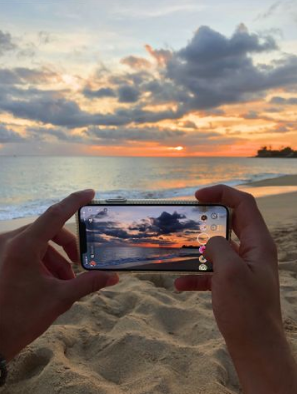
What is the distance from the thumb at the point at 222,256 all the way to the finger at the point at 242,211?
0.13m

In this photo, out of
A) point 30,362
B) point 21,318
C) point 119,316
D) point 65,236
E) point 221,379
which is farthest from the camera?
point 119,316

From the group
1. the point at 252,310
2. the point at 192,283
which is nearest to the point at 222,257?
the point at 252,310

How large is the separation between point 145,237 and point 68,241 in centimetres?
46

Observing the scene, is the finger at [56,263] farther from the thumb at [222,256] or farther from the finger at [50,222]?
the thumb at [222,256]

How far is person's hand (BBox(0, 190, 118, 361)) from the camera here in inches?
58.0

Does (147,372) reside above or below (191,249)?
below

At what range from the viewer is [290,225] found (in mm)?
7398

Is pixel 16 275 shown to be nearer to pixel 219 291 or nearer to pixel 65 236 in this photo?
pixel 65 236

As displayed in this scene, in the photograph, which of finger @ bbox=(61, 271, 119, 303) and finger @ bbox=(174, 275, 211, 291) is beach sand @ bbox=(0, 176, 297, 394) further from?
finger @ bbox=(61, 271, 119, 303)

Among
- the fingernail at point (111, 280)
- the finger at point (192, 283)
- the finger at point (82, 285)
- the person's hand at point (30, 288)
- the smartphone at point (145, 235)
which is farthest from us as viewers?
the smartphone at point (145, 235)

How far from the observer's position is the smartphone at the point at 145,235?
6.54 ft

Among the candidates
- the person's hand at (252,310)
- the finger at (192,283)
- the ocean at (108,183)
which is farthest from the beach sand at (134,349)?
the ocean at (108,183)

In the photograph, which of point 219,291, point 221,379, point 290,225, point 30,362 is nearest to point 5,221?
point 290,225

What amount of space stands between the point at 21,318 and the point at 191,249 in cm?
100
